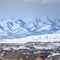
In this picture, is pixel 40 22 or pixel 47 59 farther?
pixel 40 22

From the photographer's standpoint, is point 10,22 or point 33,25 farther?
point 10,22

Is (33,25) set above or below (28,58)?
above

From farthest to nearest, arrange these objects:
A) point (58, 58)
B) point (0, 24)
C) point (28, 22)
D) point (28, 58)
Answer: point (28, 22) → point (0, 24) → point (28, 58) → point (58, 58)

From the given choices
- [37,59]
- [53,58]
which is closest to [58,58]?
[53,58]

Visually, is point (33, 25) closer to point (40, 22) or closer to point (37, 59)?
point (40, 22)

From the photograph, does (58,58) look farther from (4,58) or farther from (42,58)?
(4,58)

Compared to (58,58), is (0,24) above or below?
above

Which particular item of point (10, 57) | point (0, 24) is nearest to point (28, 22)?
point (0, 24)

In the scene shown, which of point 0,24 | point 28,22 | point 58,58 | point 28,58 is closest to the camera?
point 58,58
